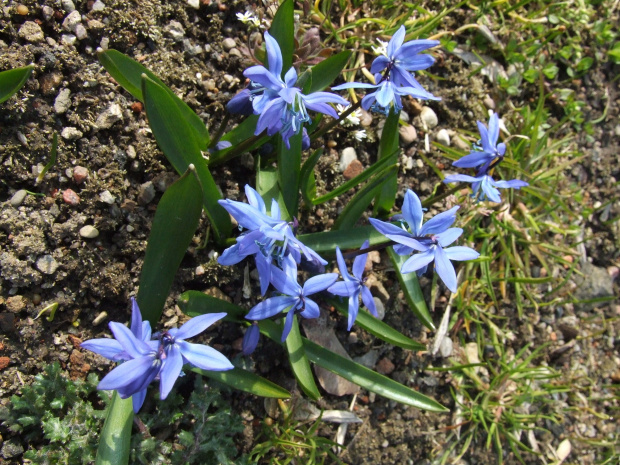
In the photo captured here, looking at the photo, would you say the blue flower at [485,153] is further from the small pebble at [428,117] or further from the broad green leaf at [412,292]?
the small pebble at [428,117]

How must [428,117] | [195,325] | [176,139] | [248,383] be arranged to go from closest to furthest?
1. [195,325]
2. [176,139]
3. [248,383]
4. [428,117]

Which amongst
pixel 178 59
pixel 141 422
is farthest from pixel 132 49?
pixel 141 422

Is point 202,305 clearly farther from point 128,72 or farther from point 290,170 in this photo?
point 128,72

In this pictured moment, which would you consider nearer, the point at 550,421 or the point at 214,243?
the point at 214,243

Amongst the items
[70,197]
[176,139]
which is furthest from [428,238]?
[70,197]

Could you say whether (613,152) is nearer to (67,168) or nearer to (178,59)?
(178,59)

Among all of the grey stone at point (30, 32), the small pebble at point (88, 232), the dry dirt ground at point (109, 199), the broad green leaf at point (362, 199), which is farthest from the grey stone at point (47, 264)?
the broad green leaf at point (362, 199)
